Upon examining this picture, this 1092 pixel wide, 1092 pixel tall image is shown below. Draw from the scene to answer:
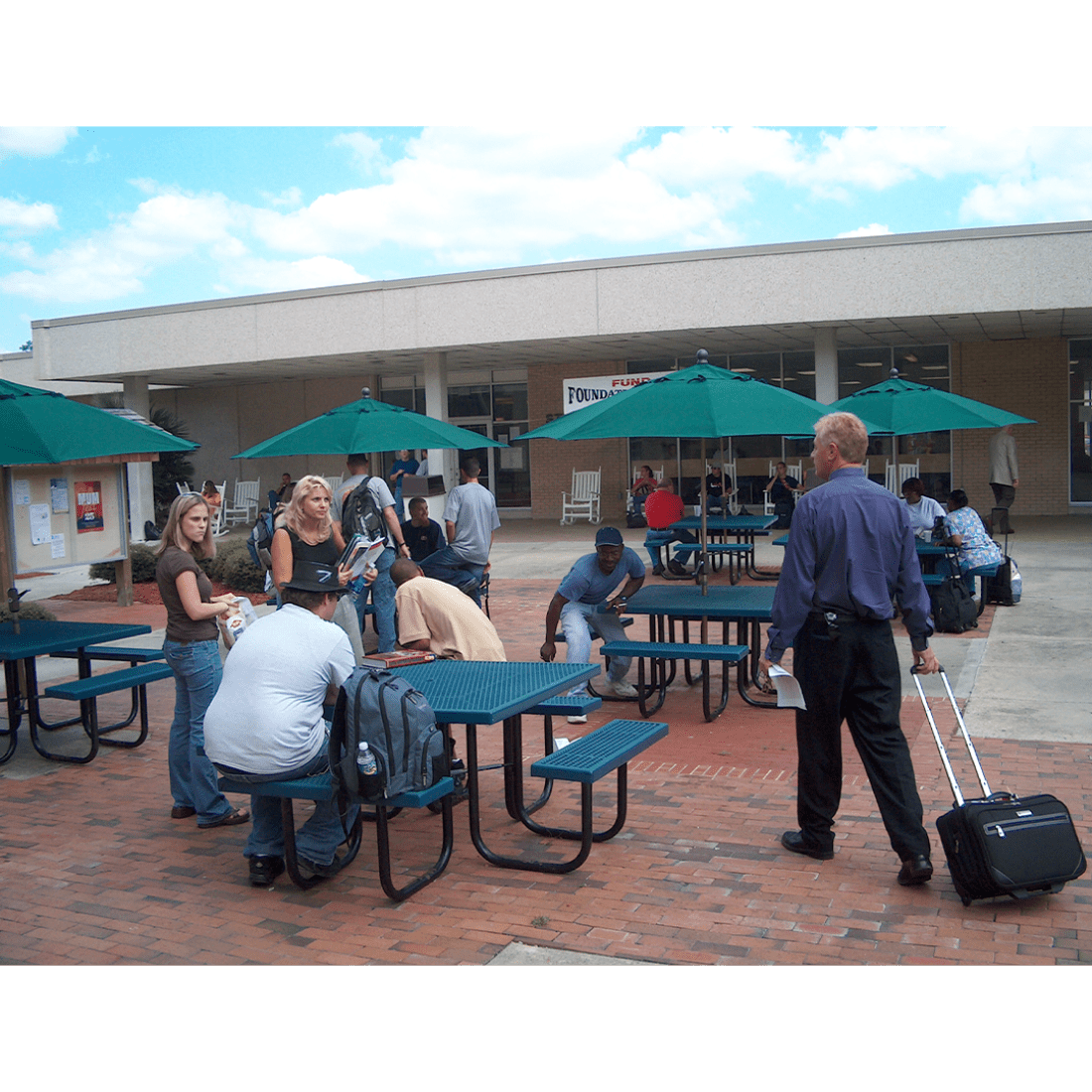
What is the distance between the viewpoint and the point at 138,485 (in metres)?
24.0

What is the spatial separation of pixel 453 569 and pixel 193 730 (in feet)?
15.2

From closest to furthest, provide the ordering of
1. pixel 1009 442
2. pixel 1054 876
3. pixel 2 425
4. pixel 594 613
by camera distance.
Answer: pixel 1054 876 → pixel 2 425 → pixel 594 613 → pixel 1009 442

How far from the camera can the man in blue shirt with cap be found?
24.5ft

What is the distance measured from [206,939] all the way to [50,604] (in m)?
10.9

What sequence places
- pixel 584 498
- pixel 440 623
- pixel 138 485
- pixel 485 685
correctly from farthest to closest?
pixel 584 498 → pixel 138 485 → pixel 440 623 → pixel 485 685

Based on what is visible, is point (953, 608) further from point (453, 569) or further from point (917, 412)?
point (453, 569)

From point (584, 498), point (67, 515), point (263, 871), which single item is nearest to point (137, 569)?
point (67, 515)

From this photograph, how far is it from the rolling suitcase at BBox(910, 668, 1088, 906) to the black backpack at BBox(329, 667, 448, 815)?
6.91ft

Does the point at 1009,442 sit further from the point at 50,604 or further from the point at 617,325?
the point at 50,604

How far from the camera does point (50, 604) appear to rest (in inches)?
541

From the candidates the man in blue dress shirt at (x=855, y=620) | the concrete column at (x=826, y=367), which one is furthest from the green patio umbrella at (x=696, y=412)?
the concrete column at (x=826, y=367)

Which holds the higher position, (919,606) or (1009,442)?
(1009,442)

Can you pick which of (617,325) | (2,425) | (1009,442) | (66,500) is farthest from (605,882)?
(617,325)

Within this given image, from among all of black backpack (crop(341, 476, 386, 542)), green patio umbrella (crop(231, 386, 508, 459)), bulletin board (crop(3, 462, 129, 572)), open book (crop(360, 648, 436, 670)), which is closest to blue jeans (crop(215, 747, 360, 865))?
open book (crop(360, 648, 436, 670))
